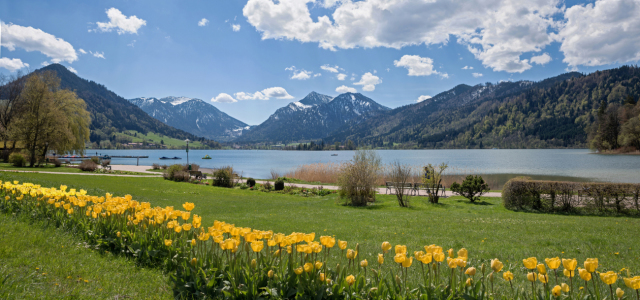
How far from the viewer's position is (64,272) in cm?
395

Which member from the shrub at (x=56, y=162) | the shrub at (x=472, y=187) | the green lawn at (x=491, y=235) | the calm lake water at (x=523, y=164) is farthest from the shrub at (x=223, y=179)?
the shrub at (x=56, y=162)

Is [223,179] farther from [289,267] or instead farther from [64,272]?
[289,267]

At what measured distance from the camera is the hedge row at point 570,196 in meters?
13.2

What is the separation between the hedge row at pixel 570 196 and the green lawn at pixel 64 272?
52.5 ft

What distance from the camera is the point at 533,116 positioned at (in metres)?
193

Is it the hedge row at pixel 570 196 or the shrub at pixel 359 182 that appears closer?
the hedge row at pixel 570 196

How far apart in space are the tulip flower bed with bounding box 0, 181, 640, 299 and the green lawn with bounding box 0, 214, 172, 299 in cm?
26

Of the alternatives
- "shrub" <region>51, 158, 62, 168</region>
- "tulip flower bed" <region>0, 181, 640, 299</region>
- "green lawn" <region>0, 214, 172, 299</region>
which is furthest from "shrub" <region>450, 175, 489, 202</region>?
"shrub" <region>51, 158, 62, 168</region>

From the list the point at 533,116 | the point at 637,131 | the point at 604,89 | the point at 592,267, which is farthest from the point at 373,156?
the point at 604,89

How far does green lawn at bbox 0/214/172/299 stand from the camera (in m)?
3.38

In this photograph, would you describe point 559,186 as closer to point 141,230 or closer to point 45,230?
point 141,230

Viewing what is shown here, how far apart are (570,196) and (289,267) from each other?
52.1ft

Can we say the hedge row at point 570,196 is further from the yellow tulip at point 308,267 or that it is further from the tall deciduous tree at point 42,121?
the tall deciduous tree at point 42,121

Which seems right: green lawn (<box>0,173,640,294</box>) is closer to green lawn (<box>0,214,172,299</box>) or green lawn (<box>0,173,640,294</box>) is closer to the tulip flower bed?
the tulip flower bed
